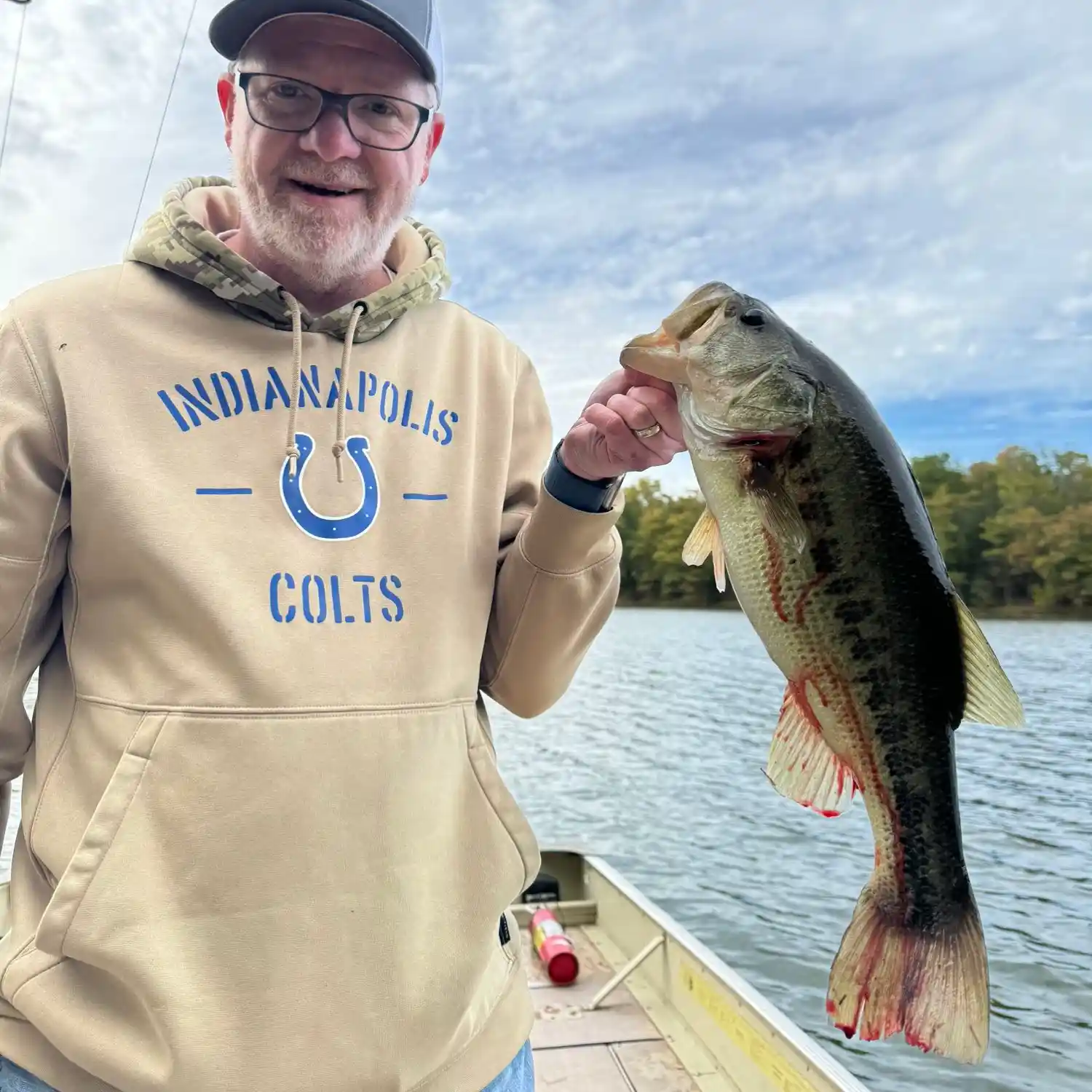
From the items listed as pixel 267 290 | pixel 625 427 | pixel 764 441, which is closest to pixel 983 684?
pixel 764 441

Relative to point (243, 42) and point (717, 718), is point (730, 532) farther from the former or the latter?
point (717, 718)

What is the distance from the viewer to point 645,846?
14039 mm

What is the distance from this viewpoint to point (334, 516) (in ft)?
5.90

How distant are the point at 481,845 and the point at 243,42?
1.68 metres

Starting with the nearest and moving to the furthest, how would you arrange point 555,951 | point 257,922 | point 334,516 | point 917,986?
point 917,986
point 257,922
point 334,516
point 555,951

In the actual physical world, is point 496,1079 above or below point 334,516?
below

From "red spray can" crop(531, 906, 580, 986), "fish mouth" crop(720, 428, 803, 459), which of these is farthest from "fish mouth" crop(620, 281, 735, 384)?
"red spray can" crop(531, 906, 580, 986)

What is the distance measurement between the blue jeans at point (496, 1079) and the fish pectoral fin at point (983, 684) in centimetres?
108

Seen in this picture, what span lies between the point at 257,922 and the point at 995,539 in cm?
1150

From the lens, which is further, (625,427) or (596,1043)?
(596,1043)

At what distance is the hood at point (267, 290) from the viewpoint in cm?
184

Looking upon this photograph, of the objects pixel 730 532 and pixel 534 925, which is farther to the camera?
pixel 534 925

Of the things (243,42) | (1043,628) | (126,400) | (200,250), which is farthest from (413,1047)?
(1043,628)

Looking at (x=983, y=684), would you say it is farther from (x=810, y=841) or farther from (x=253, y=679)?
(x=810, y=841)
